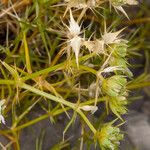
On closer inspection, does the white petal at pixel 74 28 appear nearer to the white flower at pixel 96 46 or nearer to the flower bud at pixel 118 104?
the white flower at pixel 96 46

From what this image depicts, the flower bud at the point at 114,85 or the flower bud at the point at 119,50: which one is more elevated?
the flower bud at the point at 119,50

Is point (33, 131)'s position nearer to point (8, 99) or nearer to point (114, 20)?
point (8, 99)

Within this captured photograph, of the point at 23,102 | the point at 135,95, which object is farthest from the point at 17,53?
the point at 135,95

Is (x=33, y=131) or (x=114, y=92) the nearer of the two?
(x=114, y=92)

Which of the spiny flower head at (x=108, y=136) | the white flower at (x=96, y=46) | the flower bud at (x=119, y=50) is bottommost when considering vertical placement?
the spiny flower head at (x=108, y=136)

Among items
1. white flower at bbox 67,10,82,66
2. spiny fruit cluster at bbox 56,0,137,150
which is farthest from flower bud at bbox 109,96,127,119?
white flower at bbox 67,10,82,66

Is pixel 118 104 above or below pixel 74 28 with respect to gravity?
below

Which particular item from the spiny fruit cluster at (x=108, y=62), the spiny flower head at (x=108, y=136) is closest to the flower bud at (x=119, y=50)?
the spiny fruit cluster at (x=108, y=62)

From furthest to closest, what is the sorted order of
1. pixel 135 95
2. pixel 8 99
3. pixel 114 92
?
pixel 135 95, pixel 8 99, pixel 114 92

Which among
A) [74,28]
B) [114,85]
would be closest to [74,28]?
[74,28]

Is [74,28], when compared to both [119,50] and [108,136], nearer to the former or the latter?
[119,50]

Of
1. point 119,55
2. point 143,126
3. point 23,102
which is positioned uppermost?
point 119,55
